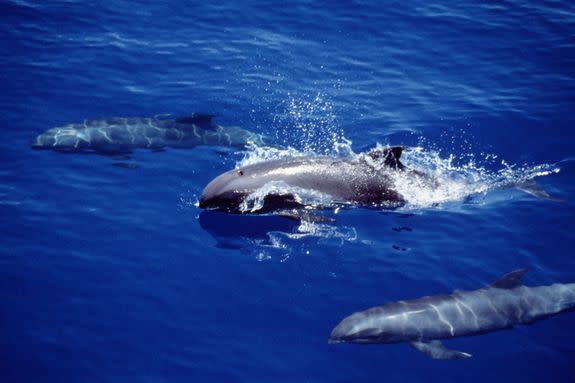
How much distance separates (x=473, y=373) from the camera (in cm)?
848

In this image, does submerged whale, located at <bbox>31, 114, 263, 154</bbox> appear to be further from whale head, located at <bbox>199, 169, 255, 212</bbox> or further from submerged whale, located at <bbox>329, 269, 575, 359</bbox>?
submerged whale, located at <bbox>329, 269, 575, 359</bbox>

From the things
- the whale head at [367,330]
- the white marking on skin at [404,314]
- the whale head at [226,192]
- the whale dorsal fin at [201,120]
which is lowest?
the whale head at [367,330]

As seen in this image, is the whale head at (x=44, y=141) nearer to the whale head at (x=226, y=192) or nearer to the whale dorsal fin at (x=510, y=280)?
the whale head at (x=226, y=192)

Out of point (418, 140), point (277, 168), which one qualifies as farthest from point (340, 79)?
point (277, 168)

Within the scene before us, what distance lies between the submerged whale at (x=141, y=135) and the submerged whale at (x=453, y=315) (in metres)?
6.47

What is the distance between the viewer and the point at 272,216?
11711mm

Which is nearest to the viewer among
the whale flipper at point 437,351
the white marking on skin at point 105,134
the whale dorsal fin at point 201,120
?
the whale flipper at point 437,351

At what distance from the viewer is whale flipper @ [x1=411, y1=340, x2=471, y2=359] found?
848 cm

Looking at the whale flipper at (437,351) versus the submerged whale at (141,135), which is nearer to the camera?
the whale flipper at (437,351)

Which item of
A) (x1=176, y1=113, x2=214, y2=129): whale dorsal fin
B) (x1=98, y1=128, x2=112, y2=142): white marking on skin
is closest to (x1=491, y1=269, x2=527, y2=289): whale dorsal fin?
(x1=176, y1=113, x2=214, y2=129): whale dorsal fin

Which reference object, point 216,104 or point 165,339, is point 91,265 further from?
point 216,104

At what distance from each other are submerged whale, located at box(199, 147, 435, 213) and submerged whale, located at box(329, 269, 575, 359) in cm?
308

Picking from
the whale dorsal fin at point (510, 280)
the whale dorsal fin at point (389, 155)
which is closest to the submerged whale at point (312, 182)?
the whale dorsal fin at point (389, 155)

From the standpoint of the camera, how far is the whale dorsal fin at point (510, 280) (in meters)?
9.52
